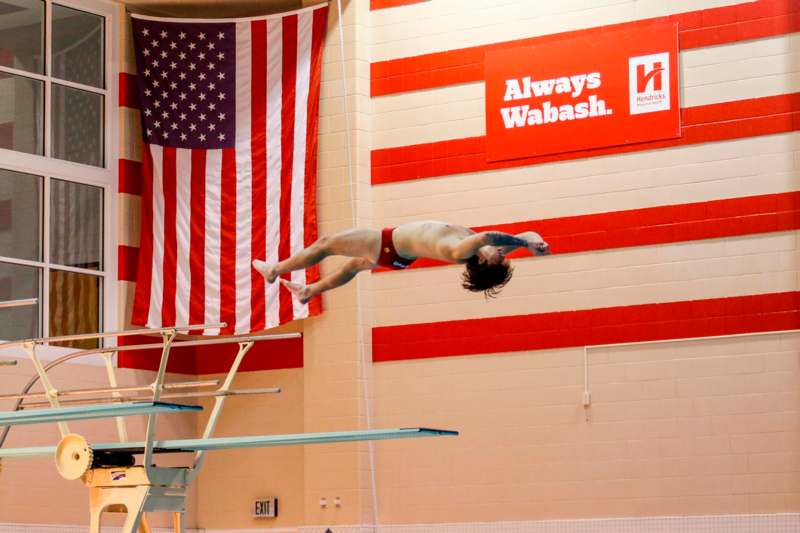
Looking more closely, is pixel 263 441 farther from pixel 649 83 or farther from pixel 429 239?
pixel 649 83

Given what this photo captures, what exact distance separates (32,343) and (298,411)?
358 cm

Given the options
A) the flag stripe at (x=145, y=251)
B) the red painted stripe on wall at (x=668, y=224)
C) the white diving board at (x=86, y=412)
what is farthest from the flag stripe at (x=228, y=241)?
the white diving board at (x=86, y=412)

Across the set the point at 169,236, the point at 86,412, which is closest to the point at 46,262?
the point at 169,236

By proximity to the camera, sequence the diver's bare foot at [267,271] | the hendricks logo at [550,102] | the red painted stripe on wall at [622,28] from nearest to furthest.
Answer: the diver's bare foot at [267,271] < the red painted stripe on wall at [622,28] < the hendricks logo at [550,102]

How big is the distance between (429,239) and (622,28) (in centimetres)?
540

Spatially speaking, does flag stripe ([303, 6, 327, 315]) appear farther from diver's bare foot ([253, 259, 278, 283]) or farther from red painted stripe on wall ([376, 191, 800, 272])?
diver's bare foot ([253, 259, 278, 283])

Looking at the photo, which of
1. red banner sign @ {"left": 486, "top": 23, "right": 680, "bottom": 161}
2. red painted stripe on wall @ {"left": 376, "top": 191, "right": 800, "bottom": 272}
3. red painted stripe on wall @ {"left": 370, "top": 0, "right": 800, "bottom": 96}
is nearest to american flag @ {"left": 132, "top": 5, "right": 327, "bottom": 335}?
red painted stripe on wall @ {"left": 370, "top": 0, "right": 800, "bottom": 96}

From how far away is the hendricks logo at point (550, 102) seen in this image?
494 inches

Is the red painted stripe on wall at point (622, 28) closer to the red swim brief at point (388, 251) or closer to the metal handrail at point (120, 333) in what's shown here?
the metal handrail at point (120, 333)

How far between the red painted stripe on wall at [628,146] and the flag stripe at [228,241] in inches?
59.1

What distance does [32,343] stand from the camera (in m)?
10.7

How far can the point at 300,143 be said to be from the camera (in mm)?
13570

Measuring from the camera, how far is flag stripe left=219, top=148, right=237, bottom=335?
1355cm

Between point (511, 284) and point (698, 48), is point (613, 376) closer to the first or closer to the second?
point (511, 284)
